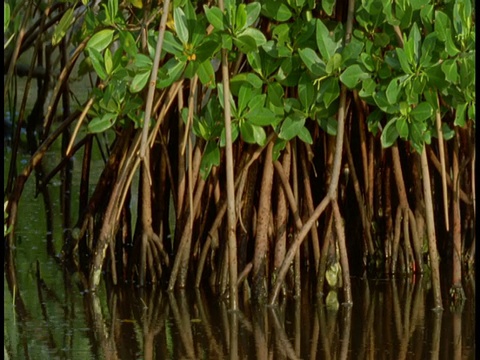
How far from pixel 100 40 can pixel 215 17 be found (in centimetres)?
49

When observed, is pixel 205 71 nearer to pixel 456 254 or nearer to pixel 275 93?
pixel 275 93

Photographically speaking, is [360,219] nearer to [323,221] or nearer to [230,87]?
[323,221]

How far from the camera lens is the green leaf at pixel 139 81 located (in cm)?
442

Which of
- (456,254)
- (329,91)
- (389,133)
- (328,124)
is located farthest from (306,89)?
(456,254)

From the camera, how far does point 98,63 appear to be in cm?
457

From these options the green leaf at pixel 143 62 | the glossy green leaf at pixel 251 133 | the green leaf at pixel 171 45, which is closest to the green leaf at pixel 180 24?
the green leaf at pixel 171 45

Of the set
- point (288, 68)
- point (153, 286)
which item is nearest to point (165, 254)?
point (153, 286)

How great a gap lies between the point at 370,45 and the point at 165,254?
119cm

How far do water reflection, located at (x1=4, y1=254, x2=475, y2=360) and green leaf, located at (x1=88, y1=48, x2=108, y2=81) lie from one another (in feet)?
2.78

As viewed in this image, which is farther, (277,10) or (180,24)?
(277,10)

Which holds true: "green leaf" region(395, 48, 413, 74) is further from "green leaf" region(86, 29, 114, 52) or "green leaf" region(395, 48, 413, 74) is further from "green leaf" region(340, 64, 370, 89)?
"green leaf" region(86, 29, 114, 52)

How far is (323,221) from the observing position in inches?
210

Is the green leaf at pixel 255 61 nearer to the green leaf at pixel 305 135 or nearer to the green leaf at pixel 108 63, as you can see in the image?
the green leaf at pixel 305 135

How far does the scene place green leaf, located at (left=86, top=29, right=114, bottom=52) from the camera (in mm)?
4543
